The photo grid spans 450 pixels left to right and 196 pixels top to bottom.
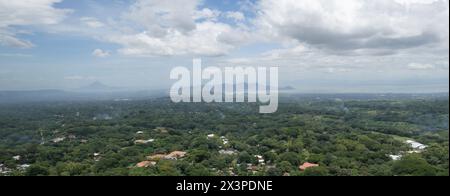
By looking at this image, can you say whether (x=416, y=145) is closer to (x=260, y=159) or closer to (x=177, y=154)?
(x=260, y=159)

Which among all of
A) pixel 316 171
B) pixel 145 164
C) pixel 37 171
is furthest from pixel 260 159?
pixel 37 171

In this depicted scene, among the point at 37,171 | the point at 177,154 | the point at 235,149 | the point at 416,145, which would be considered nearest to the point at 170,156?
the point at 177,154

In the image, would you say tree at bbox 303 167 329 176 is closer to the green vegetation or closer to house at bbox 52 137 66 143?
the green vegetation

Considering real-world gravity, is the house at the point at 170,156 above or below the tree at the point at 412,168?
below

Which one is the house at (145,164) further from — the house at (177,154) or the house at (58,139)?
the house at (58,139)

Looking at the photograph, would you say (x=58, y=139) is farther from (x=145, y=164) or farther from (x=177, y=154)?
(x=145, y=164)

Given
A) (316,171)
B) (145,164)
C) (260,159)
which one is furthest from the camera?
(260,159)

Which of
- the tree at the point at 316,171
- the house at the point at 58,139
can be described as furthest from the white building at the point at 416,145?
the house at the point at 58,139

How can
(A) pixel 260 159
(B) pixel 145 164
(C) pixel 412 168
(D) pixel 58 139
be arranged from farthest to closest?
(D) pixel 58 139 < (A) pixel 260 159 < (B) pixel 145 164 < (C) pixel 412 168

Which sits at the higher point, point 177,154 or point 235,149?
point 177,154

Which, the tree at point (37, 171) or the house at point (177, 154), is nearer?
the tree at point (37, 171)

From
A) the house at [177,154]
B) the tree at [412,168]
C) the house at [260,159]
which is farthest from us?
the house at [177,154]

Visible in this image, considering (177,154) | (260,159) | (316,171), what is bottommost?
(260,159)

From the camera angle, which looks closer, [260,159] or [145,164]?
[145,164]
